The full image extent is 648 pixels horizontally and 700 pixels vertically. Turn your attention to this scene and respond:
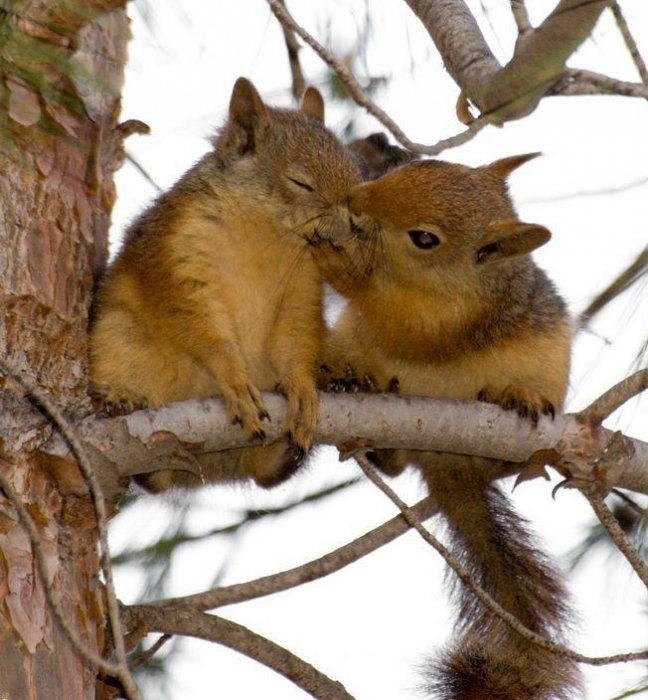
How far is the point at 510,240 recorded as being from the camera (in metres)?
3.11

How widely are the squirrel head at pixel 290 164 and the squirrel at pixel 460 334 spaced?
0.08m

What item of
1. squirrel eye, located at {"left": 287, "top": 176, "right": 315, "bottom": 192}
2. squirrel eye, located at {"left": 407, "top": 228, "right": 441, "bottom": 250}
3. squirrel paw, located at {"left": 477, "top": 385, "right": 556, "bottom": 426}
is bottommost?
squirrel paw, located at {"left": 477, "top": 385, "right": 556, "bottom": 426}

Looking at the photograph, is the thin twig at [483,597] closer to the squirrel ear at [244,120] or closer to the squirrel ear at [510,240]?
the squirrel ear at [510,240]

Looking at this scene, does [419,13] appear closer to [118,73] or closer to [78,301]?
[118,73]

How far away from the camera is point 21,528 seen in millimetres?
2252

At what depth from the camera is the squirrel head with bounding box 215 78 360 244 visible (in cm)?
304

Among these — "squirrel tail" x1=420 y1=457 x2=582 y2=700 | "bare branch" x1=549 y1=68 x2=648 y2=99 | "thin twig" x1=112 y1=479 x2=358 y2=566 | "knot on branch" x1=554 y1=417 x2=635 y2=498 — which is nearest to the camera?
"bare branch" x1=549 y1=68 x2=648 y2=99

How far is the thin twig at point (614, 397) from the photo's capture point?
229 cm

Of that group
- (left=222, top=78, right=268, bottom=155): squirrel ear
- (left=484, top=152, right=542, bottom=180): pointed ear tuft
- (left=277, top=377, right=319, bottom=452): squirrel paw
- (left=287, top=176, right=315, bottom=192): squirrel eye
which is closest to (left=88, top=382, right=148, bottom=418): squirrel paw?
(left=277, top=377, right=319, bottom=452): squirrel paw

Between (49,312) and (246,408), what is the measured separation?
0.48 m

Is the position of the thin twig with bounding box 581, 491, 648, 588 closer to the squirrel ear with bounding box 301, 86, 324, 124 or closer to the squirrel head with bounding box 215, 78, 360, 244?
the squirrel head with bounding box 215, 78, 360, 244

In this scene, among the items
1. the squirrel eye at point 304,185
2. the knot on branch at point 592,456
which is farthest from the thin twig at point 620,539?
the squirrel eye at point 304,185

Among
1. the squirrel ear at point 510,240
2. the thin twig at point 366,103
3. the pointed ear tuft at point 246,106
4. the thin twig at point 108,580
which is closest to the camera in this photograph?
the thin twig at point 108,580

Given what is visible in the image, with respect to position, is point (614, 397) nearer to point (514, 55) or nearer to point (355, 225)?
point (514, 55)
